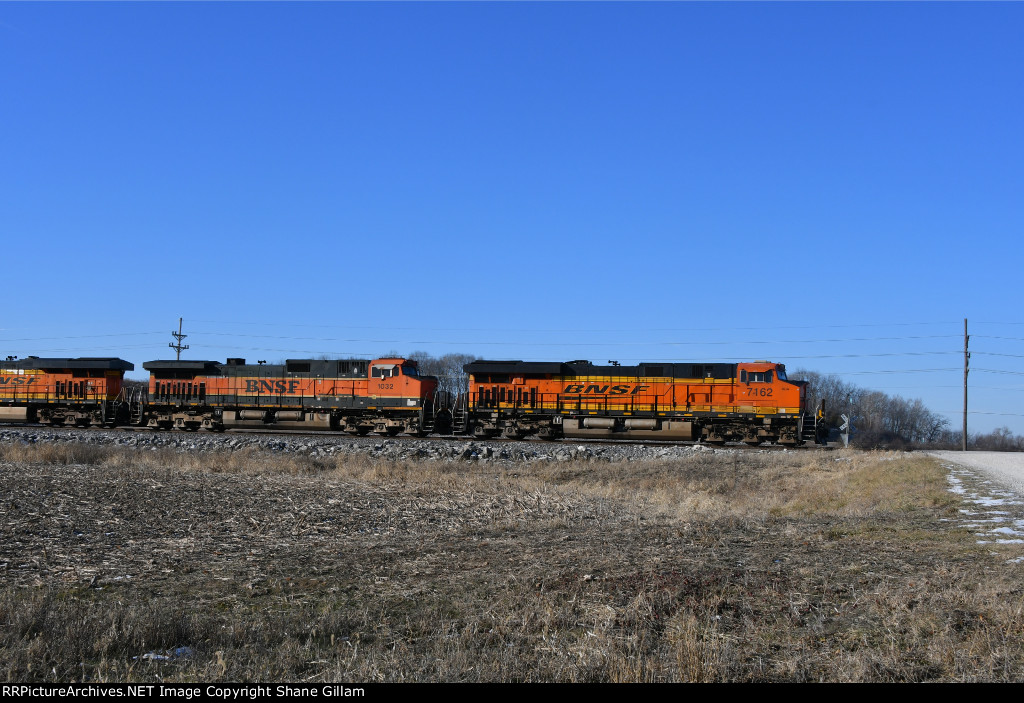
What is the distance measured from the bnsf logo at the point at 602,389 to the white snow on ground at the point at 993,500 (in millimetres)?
14087

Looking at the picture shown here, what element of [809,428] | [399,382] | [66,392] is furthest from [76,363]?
[809,428]

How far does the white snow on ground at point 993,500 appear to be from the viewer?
29.4ft

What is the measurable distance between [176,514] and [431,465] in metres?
9.31

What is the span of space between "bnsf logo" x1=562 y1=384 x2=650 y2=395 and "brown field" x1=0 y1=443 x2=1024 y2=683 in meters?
18.2

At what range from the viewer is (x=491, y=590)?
23.2 feet

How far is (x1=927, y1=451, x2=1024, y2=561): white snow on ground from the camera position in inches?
353

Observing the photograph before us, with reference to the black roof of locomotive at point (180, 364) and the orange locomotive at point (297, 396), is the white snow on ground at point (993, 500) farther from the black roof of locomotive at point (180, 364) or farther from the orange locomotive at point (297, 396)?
the black roof of locomotive at point (180, 364)

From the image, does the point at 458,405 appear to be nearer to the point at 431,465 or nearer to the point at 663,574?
the point at 431,465

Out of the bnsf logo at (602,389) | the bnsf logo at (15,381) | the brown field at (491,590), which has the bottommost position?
the brown field at (491,590)

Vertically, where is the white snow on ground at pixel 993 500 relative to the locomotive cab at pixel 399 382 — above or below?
below

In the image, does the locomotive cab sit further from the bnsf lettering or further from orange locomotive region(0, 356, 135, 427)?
orange locomotive region(0, 356, 135, 427)

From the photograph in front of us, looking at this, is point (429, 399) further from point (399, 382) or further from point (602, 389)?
point (602, 389)

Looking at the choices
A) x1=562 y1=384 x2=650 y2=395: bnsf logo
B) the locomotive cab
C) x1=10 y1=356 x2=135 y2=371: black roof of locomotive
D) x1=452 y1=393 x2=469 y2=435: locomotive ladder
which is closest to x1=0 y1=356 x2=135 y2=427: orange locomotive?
x1=10 y1=356 x2=135 y2=371: black roof of locomotive

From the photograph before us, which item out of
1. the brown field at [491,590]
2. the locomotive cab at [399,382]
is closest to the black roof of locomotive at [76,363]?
the locomotive cab at [399,382]
